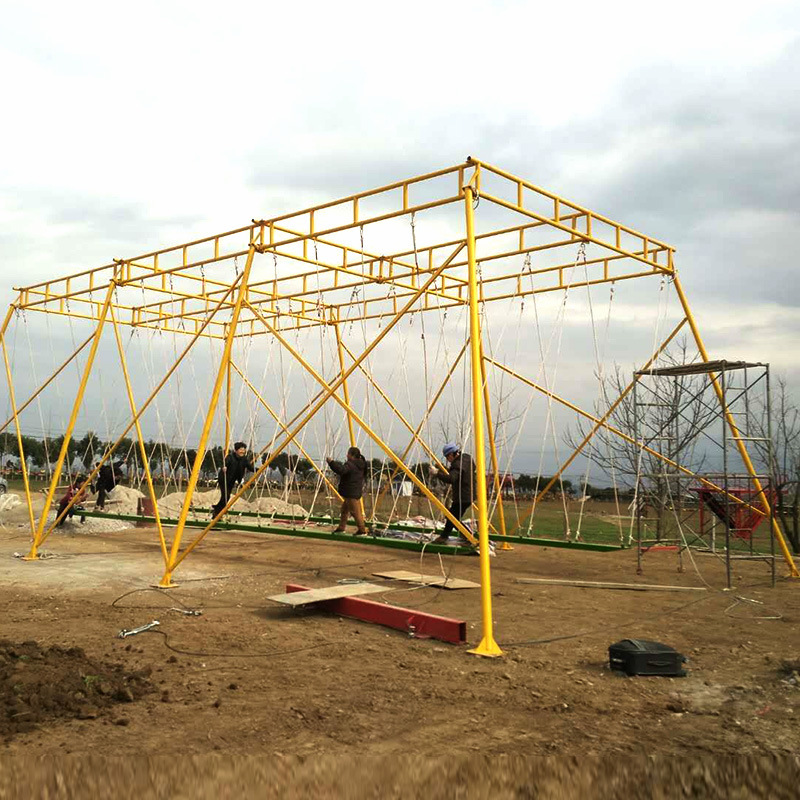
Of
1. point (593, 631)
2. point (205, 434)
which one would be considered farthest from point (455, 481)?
point (593, 631)

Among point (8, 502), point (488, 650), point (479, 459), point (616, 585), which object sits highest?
point (479, 459)

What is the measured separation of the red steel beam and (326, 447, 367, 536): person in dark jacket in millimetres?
5894

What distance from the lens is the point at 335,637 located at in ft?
24.1

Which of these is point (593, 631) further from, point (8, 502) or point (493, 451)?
point (8, 502)

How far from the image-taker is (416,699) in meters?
5.40

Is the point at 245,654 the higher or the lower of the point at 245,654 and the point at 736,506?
the lower

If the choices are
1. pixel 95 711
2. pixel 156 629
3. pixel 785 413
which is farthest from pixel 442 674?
pixel 785 413

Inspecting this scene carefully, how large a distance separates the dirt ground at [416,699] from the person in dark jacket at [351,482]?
4236mm

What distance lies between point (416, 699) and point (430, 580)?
16.1 ft

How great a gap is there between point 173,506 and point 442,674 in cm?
1704

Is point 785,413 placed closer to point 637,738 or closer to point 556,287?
point 556,287

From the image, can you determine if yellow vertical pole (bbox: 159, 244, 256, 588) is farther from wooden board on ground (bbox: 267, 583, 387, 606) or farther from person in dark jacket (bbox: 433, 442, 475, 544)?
person in dark jacket (bbox: 433, 442, 475, 544)

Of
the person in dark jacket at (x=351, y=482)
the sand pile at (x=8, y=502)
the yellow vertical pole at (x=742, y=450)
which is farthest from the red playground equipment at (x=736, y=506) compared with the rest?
the sand pile at (x=8, y=502)

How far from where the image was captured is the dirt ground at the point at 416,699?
396 cm
